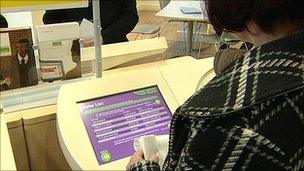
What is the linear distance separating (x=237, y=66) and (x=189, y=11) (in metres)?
2.88

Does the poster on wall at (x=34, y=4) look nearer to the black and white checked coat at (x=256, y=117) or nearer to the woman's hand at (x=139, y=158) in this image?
the woman's hand at (x=139, y=158)

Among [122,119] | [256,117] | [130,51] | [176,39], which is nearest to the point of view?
Answer: [256,117]

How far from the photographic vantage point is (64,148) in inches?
33.6

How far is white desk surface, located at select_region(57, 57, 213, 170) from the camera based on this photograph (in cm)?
84

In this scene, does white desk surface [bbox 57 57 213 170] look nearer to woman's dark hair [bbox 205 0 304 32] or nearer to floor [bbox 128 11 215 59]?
woman's dark hair [bbox 205 0 304 32]

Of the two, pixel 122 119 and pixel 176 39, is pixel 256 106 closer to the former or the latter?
pixel 122 119

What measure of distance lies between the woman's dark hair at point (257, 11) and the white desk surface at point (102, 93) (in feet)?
1.50

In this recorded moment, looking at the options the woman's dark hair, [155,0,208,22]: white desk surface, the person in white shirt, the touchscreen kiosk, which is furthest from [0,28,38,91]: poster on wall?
[155,0,208,22]: white desk surface

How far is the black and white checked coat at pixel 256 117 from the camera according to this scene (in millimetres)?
469

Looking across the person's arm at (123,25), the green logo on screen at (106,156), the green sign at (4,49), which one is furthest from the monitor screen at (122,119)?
the person's arm at (123,25)

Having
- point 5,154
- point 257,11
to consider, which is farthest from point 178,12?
point 257,11

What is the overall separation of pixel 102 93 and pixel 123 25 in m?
1.26

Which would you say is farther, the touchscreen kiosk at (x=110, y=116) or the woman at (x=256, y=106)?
the touchscreen kiosk at (x=110, y=116)

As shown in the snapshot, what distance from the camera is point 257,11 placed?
1.62 ft
